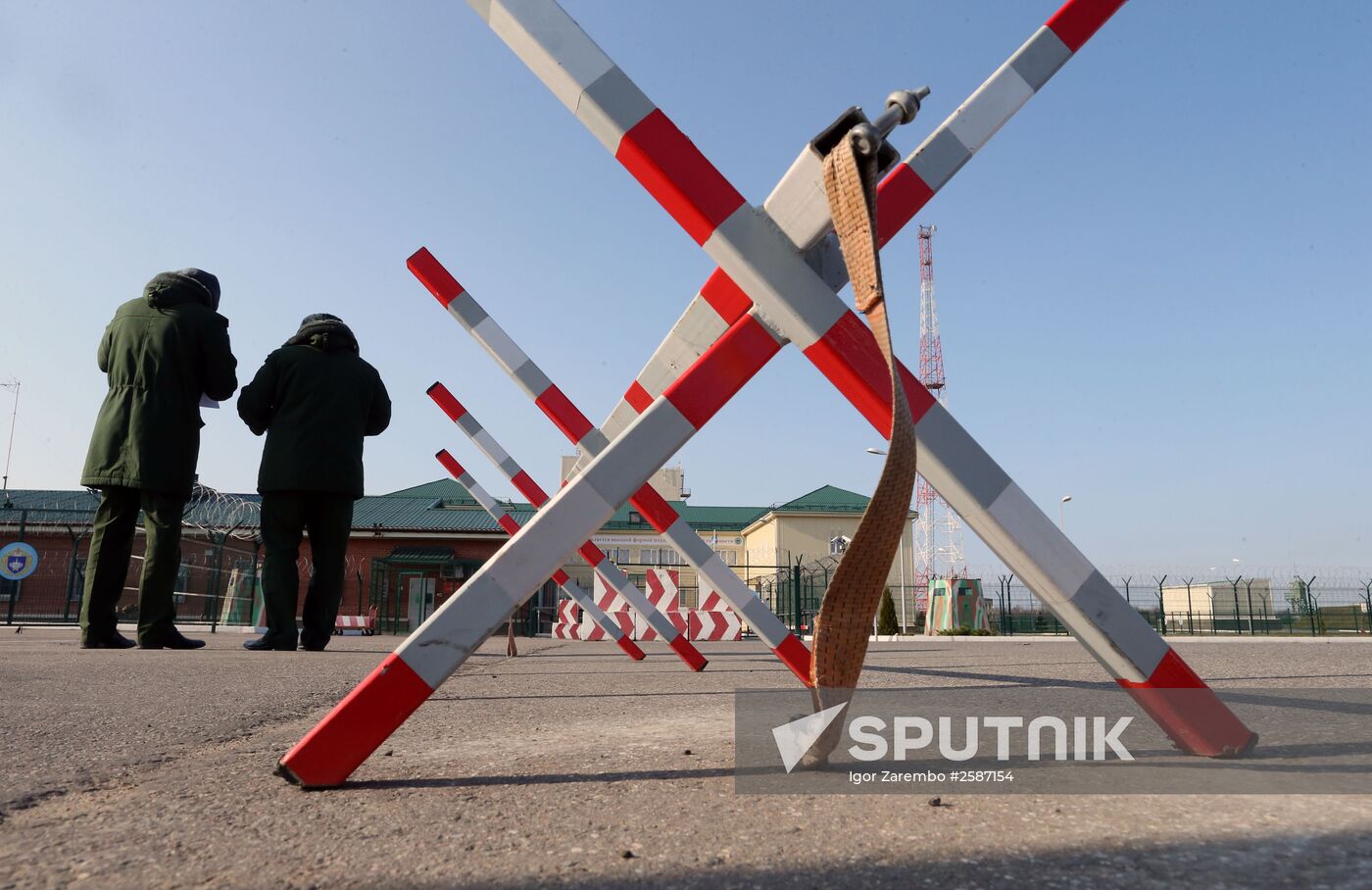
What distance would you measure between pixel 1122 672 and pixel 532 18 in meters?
1.42

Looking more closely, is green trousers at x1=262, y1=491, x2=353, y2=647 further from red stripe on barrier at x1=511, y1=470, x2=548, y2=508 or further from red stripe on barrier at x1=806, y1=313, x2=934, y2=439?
red stripe on barrier at x1=806, y1=313, x2=934, y2=439

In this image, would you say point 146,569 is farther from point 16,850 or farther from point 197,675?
point 16,850

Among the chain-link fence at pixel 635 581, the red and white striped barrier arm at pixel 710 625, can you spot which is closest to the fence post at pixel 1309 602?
the chain-link fence at pixel 635 581

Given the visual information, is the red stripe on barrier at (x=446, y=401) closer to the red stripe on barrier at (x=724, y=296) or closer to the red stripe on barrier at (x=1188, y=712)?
the red stripe on barrier at (x=724, y=296)

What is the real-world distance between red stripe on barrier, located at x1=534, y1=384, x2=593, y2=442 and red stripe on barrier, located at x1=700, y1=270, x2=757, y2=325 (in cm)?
134

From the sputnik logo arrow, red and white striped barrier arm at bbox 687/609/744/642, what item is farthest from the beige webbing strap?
red and white striped barrier arm at bbox 687/609/744/642

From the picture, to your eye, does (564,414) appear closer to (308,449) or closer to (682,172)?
(308,449)

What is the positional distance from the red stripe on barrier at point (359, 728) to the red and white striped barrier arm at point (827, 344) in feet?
1.93

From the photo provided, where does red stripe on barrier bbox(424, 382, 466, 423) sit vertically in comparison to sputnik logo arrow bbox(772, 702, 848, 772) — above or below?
Answer: above

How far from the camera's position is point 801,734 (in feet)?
5.09

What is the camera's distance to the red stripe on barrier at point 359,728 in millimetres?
1311

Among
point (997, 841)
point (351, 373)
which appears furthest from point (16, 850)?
point (351, 373)

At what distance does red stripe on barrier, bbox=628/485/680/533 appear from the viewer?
10.7 feet

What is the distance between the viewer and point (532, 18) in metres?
1.41
